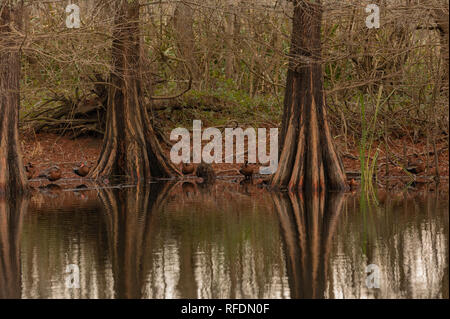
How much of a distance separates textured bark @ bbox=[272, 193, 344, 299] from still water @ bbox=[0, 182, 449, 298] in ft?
0.06

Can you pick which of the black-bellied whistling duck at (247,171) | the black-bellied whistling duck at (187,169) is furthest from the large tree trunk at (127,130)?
the black-bellied whistling duck at (247,171)

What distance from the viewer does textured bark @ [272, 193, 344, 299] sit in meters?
9.55

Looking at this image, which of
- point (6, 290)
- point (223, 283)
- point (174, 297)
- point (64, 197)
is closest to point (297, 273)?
point (223, 283)

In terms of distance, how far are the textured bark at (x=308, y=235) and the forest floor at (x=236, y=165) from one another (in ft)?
14.5

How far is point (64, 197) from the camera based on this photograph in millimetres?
20484

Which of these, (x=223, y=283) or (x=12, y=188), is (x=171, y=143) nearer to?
(x=12, y=188)

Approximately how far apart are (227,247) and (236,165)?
14613 millimetres

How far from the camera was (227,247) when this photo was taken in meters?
12.4

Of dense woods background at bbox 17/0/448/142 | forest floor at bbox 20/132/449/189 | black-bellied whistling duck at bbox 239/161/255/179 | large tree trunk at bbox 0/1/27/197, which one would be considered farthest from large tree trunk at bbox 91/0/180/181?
large tree trunk at bbox 0/1/27/197

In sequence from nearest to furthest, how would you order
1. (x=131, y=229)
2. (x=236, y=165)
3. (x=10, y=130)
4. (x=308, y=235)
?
1. (x=308, y=235)
2. (x=131, y=229)
3. (x=10, y=130)
4. (x=236, y=165)

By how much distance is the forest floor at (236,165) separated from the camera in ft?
78.0

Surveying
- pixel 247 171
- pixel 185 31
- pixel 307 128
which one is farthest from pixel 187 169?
pixel 307 128

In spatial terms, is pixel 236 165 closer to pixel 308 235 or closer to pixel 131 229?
pixel 131 229

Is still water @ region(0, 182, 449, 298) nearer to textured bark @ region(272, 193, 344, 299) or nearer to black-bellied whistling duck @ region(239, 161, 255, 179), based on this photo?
textured bark @ region(272, 193, 344, 299)
